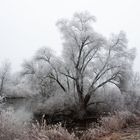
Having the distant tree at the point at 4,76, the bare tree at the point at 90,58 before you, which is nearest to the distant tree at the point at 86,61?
the bare tree at the point at 90,58

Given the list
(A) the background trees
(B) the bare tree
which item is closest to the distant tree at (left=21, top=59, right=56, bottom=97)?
(A) the background trees

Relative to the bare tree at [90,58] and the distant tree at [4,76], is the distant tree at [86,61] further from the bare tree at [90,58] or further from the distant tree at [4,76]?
the distant tree at [4,76]

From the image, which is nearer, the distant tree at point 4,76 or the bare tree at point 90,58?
the bare tree at point 90,58

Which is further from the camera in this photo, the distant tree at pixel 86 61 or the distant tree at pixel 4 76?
the distant tree at pixel 4 76

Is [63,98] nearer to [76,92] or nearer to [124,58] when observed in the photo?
[76,92]

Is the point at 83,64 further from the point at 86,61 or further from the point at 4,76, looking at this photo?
the point at 4,76

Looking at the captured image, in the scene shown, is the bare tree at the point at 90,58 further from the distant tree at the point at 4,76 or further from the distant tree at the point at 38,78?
the distant tree at the point at 4,76

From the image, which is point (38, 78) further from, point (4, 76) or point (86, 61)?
point (4, 76)

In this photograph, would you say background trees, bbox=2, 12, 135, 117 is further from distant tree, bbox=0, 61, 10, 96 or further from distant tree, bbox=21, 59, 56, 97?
distant tree, bbox=0, 61, 10, 96

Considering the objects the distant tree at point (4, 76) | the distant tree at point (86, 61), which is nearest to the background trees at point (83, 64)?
the distant tree at point (86, 61)

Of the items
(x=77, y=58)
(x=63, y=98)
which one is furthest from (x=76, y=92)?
(x=77, y=58)

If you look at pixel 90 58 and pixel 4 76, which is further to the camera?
pixel 4 76

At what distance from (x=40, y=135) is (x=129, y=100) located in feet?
64.6

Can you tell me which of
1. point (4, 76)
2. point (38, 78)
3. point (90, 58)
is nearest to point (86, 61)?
point (90, 58)
